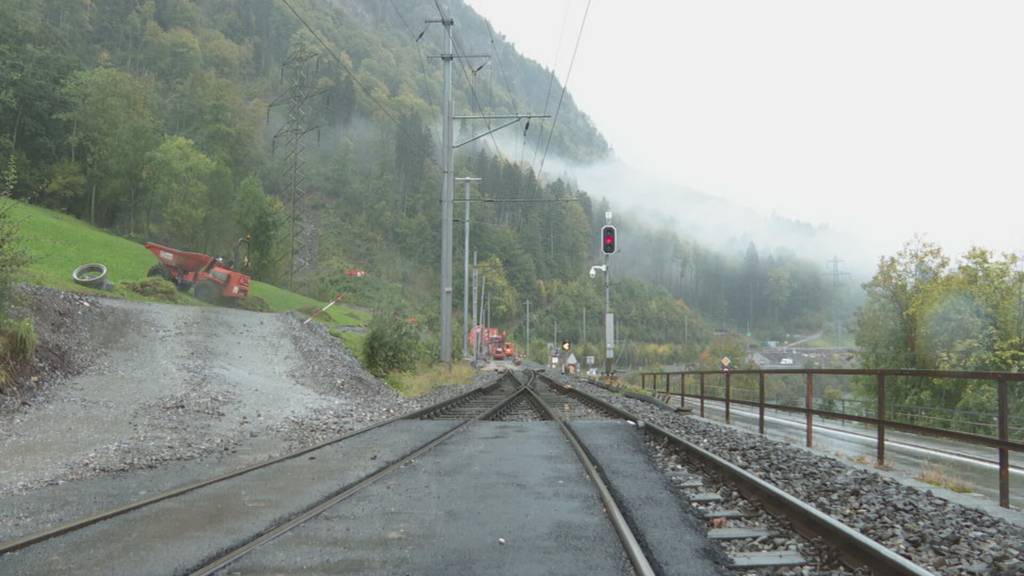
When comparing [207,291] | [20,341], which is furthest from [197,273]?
[20,341]

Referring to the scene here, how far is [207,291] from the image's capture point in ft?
97.4

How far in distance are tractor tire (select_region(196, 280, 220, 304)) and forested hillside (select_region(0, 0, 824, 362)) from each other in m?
7.24

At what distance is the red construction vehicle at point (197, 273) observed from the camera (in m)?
29.3

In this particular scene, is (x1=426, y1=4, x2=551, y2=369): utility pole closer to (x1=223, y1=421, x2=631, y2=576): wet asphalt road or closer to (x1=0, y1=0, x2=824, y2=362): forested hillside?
(x1=0, y1=0, x2=824, y2=362): forested hillside

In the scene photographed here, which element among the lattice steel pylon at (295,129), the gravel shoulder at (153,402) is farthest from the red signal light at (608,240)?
the lattice steel pylon at (295,129)

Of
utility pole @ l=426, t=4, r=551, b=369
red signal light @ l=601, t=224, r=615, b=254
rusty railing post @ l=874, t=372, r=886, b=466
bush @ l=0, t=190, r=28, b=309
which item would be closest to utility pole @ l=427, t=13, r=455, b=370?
utility pole @ l=426, t=4, r=551, b=369

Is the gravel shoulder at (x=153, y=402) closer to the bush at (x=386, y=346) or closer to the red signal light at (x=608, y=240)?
the bush at (x=386, y=346)

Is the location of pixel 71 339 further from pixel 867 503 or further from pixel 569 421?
pixel 867 503

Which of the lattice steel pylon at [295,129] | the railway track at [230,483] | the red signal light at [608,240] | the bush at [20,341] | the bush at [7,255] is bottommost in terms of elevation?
the railway track at [230,483]

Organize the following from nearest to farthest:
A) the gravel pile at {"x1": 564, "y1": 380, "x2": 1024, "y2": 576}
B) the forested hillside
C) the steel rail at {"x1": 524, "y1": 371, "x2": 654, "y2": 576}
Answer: the steel rail at {"x1": 524, "y1": 371, "x2": 654, "y2": 576}, the gravel pile at {"x1": 564, "y1": 380, "x2": 1024, "y2": 576}, the forested hillside

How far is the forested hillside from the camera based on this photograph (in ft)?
155

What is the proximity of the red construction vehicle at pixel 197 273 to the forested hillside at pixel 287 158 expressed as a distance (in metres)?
6.87

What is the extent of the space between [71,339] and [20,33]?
178 ft

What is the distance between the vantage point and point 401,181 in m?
154
